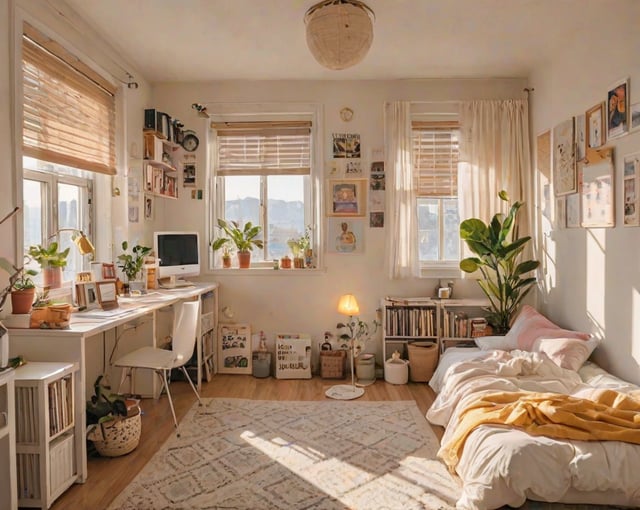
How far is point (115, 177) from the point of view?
13.0 ft

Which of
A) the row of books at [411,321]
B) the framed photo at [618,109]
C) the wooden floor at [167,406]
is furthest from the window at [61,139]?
the framed photo at [618,109]

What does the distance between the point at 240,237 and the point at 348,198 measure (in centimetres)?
Result: 109

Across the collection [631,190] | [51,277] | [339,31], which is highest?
[339,31]

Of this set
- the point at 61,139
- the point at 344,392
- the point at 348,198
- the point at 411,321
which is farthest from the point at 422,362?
the point at 61,139

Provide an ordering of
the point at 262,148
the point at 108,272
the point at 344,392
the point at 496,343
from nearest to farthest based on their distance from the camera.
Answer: the point at 108,272 < the point at 496,343 < the point at 344,392 < the point at 262,148

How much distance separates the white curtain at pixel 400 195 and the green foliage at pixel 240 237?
127cm

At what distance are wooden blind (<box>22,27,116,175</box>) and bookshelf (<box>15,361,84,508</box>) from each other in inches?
53.4

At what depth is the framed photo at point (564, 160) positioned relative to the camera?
3727 mm

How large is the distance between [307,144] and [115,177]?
180 centimetres

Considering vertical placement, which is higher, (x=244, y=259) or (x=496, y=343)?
(x=244, y=259)

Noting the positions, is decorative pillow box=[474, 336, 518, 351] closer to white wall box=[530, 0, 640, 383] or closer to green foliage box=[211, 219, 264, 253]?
white wall box=[530, 0, 640, 383]

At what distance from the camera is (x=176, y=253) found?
436 cm

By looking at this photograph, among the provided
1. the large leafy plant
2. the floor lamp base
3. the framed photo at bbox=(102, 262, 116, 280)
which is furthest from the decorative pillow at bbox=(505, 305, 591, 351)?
the framed photo at bbox=(102, 262, 116, 280)

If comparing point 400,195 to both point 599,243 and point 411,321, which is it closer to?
point 411,321
